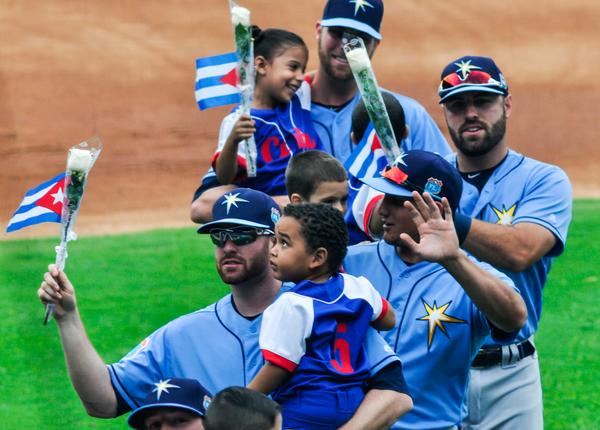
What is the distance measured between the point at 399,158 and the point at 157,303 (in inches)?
250

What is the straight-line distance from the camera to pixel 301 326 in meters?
4.22

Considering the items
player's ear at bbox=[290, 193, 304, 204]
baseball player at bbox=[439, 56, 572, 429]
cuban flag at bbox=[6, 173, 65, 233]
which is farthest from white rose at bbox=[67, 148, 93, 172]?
baseball player at bbox=[439, 56, 572, 429]

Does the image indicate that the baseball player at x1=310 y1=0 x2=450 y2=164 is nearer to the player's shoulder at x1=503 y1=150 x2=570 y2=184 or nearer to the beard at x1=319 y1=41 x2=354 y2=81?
the beard at x1=319 y1=41 x2=354 y2=81

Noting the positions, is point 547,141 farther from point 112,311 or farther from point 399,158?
point 399,158

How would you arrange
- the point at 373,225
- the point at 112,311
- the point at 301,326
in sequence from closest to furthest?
1. the point at 301,326
2. the point at 373,225
3. the point at 112,311

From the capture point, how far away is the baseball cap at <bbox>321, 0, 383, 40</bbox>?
6.10 meters

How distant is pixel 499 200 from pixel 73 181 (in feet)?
7.00

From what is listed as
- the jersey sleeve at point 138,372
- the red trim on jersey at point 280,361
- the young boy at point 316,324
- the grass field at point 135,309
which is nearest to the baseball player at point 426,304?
the young boy at point 316,324

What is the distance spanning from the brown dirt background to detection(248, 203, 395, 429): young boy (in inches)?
357

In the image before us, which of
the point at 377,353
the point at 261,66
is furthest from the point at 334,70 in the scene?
the point at 377,353

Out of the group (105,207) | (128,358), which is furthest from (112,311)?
(128,358)

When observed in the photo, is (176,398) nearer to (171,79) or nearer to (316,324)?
(316,324)

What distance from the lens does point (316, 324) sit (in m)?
4.25

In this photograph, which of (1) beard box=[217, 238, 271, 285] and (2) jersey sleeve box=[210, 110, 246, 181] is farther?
(2) jersey sleeve box=[210, 110, 246, 181]
